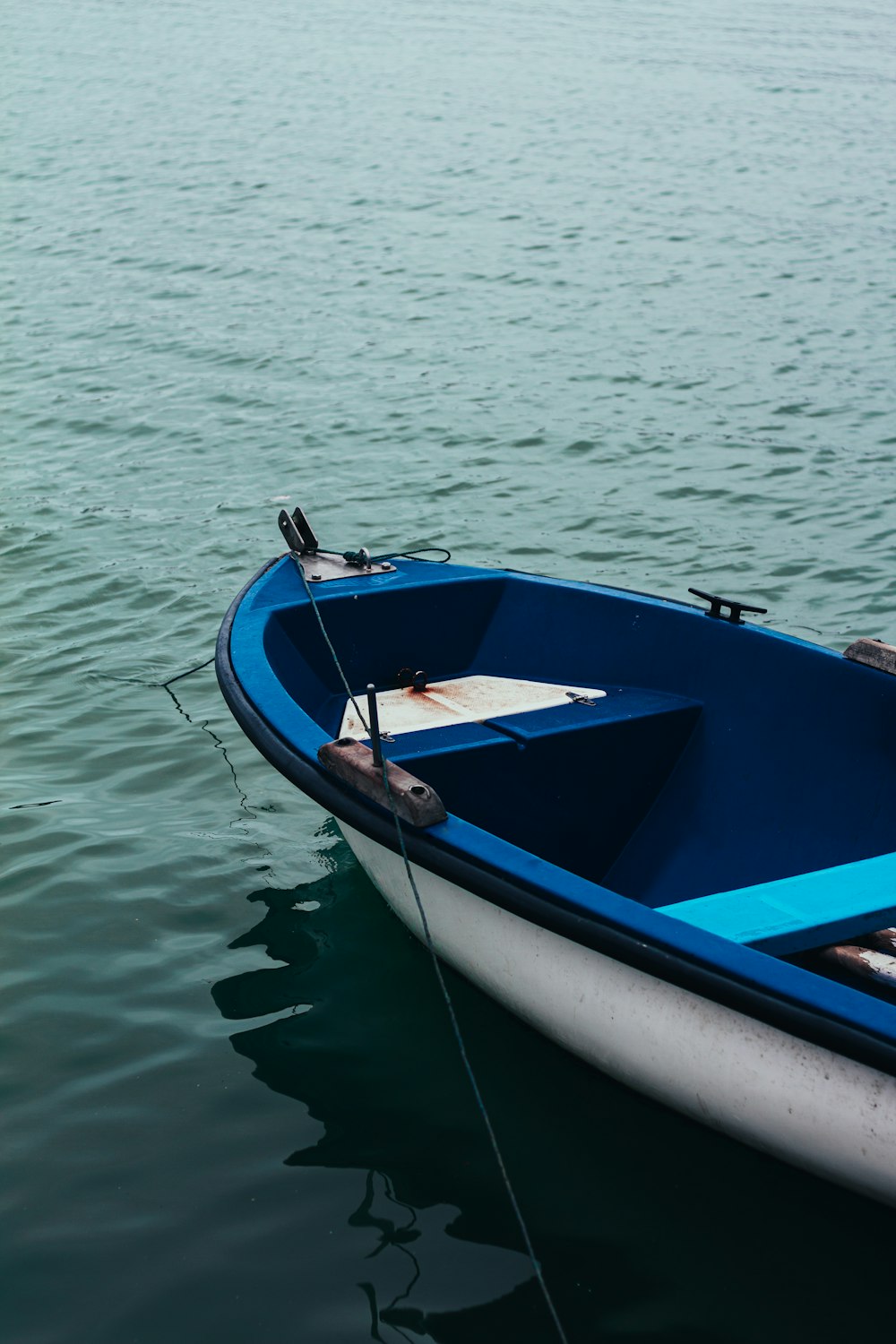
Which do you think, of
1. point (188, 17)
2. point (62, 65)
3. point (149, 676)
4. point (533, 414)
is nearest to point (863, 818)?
point (149, 676)

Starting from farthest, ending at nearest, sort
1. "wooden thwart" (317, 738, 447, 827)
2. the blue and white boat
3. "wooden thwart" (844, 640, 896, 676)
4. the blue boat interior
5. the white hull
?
the blue boat interior → "wooden thwart" (844, 640, 896, 676) → "wooden thwart" (317, 738, 447, 827) → the blue and white boat → the white hull

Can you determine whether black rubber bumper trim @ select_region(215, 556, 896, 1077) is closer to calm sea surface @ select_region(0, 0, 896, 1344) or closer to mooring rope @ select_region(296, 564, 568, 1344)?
mooring rope @ select_region(296, 564, 568, 1344)

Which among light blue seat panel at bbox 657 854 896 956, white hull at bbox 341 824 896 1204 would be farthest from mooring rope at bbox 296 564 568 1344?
light blue seat panel at bbox 657 854 896 956

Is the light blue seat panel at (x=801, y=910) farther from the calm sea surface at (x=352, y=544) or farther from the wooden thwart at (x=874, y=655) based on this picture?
the wooden thwart at (x=874, y=655)

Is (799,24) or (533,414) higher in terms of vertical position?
(799,24)

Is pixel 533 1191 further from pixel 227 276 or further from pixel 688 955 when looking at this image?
pixel 227 276

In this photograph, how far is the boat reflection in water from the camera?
11.5ft

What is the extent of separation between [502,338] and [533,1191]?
10.5 m

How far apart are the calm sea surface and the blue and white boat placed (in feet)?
1.36

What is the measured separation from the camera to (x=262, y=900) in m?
5.38

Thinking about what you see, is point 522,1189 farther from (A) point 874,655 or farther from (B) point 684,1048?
(A) point 874,655

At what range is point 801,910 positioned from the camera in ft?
12.6

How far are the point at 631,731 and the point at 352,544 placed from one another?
4.06 m

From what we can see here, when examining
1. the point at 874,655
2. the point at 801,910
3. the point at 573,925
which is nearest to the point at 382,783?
the point at 573,925
